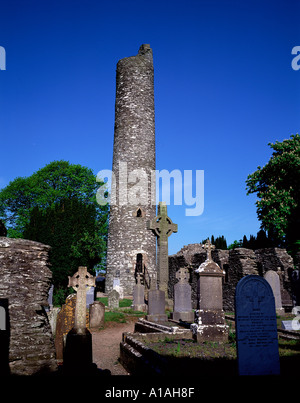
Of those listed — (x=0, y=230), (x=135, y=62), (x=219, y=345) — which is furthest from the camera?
(x=135, y=62)

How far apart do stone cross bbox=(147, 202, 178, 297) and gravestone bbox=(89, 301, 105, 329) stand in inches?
102

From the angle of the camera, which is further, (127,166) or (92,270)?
(92,270)

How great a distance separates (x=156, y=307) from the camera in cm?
1090

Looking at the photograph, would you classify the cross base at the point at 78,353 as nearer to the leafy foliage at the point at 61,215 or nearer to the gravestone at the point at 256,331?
the gravestone at the point at 256,331

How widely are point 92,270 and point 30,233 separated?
5.70 metres

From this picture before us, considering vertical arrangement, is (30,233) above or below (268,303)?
above

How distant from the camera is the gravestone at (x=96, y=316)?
11.2 m

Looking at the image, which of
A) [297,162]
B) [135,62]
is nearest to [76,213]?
[135,62]

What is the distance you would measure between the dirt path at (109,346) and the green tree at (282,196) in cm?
1371

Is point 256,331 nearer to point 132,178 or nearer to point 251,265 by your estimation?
point 251,265

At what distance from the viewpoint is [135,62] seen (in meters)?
23.3
